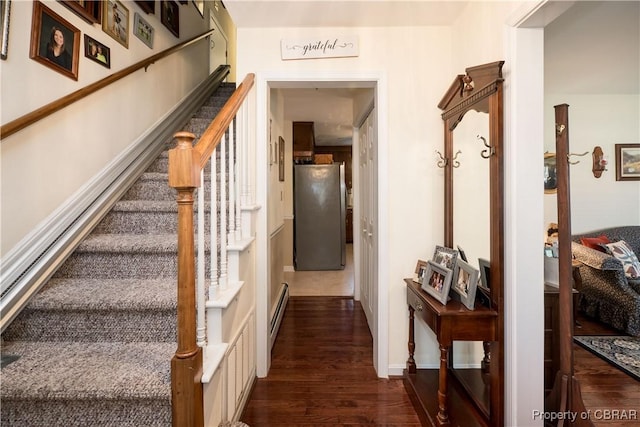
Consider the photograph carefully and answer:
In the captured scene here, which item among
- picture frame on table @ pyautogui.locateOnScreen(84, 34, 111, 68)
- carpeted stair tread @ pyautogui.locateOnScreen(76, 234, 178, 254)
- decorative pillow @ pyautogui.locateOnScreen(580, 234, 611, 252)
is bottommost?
decorative pillow @ pyautogui.locateOnScreen(580, 234, 611, 252)

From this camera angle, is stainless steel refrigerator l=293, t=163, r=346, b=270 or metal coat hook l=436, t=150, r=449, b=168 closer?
metal coat hook l=436, t=150, r=449, b=168

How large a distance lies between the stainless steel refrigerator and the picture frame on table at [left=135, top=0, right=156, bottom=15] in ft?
9.06

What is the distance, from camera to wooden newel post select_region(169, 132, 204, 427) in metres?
0.95

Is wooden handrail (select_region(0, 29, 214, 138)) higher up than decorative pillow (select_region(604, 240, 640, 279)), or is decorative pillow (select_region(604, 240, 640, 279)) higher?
wooden handrail (select_region(0, 29, 214, 138))

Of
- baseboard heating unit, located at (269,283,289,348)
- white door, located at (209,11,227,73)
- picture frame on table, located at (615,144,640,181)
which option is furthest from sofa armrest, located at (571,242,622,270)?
white door, located at (209,11,227,73)

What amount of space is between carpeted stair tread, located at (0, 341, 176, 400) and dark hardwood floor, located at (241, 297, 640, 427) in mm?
804

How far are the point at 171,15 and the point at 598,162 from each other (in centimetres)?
482

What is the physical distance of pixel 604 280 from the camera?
266 centimetres

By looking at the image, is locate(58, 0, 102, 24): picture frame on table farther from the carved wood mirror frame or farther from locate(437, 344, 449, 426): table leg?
locate(437, 344, 449, 426): table leg

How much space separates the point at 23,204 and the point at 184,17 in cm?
268

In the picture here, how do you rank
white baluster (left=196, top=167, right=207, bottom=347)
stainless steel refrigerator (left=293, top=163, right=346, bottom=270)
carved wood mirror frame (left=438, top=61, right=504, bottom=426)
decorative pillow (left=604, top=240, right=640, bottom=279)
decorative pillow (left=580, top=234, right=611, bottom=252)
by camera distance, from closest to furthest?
white baluster (left=196, top=167, right=207, bottom=347)
carved wood mirror frame (left=438, top=61, right=504, bottom=426)
decorative pillow (left=604, top=240, right=640, bottom=279)
decorative pillow (left=580, top=234, right=611, bottom=252)
stainless steel refrigerator (left=293, top=163, right=346, bottom=270)

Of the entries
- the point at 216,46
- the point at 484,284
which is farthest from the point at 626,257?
the point at 216,46

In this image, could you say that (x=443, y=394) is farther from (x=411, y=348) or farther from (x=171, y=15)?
(x=171, y=15)

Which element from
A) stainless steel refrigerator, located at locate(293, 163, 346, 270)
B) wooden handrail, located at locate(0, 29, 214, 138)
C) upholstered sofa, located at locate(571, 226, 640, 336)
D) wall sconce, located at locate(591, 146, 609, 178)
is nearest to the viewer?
wooden handrail, located at locate(0, 29, 214, 138)
